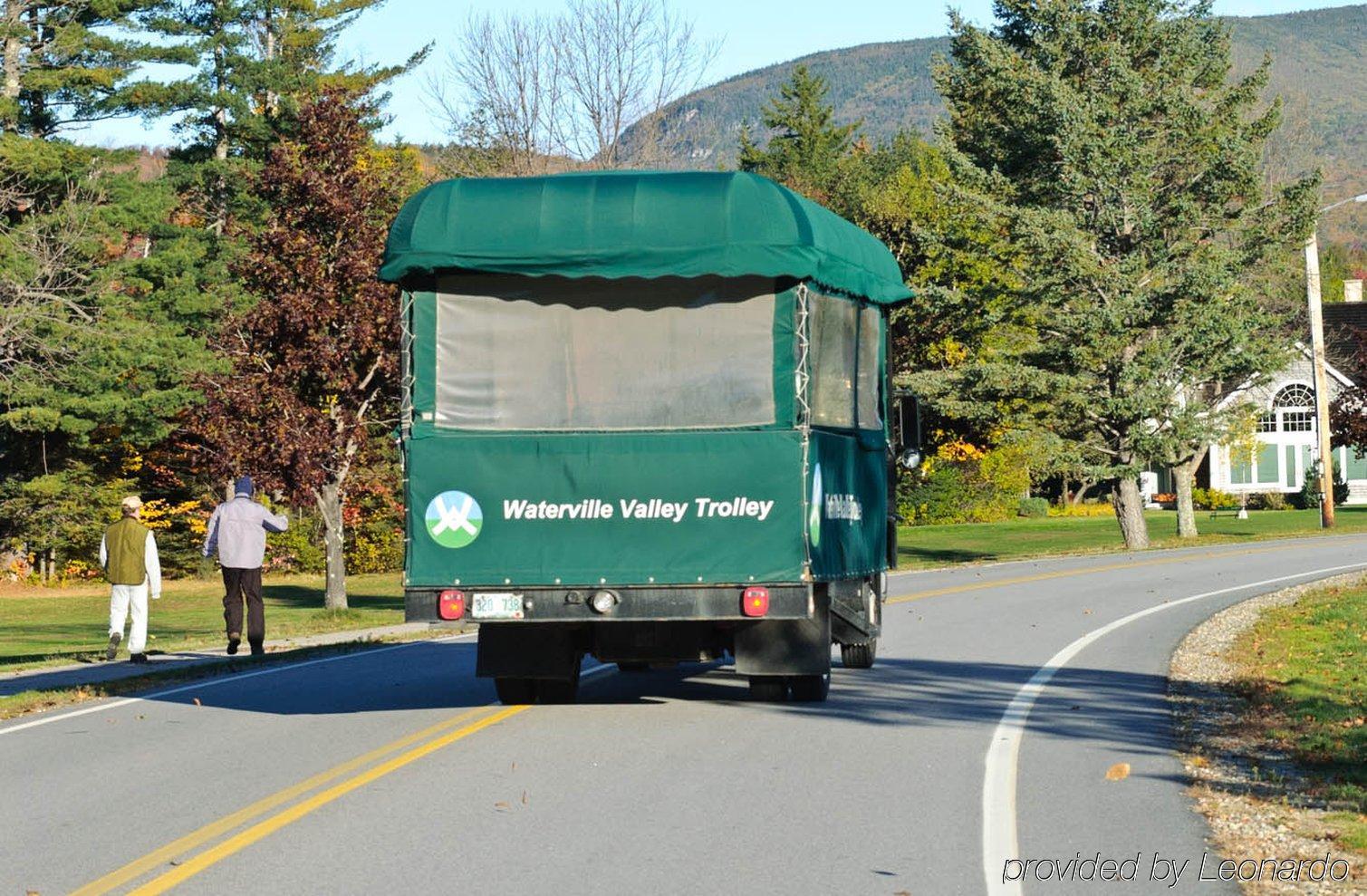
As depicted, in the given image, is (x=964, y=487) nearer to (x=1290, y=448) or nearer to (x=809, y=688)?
(x=1290, y=448)

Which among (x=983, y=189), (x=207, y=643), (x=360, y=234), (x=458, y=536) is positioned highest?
(x=983, y=189)

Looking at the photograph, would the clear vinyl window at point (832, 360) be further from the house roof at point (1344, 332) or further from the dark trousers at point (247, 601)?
the house roof at point (1344, 332)

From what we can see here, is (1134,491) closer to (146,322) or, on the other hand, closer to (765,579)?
(146,322)

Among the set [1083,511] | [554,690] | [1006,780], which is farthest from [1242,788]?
[1083,511]

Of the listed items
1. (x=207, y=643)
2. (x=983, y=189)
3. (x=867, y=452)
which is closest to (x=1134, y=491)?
(x=983, y=189)

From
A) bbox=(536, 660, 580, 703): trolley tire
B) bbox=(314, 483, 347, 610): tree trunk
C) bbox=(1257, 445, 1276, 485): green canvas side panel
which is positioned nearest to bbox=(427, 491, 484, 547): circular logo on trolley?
bbox=(536, 660, 580, 703): trolley tire

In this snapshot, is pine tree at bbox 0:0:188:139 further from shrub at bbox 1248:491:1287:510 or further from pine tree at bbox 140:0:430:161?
shrub at bbox 1248:491:1287:510

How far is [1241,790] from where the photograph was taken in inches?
400

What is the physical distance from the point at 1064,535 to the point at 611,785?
137ft

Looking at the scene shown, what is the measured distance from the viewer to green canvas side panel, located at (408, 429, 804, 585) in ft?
39.7

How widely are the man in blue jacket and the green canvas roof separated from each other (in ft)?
25.6

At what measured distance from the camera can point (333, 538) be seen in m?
31.8

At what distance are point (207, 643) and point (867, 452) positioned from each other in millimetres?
12739

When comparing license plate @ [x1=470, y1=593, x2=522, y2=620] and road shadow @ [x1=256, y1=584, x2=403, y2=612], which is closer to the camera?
license plate @ [x1=470, y1=593, x2=522, y2=620]
